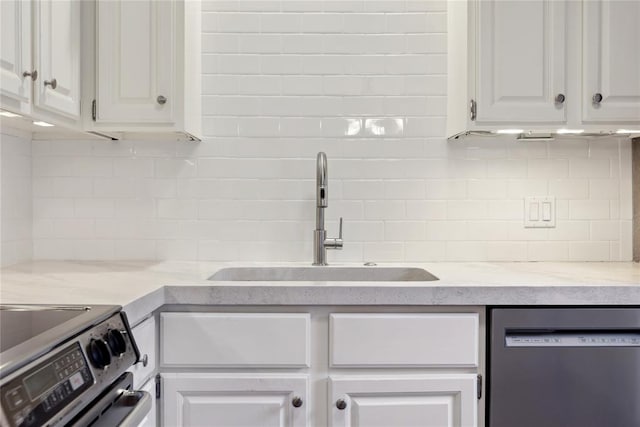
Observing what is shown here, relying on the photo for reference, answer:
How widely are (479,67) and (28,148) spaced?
1.76 m

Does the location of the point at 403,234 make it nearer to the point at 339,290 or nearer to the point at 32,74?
the point at 339,290

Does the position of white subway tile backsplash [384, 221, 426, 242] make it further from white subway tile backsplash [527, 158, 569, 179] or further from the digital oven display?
the digital oven display

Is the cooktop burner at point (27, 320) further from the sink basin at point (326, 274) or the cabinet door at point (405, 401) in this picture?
the sink basin at point (326, 274)

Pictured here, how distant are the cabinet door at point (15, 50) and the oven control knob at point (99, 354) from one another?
77cm

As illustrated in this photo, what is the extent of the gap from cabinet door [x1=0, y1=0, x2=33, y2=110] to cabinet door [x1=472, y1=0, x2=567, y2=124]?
4.65 feet

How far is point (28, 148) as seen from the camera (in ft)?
6.46

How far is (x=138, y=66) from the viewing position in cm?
173

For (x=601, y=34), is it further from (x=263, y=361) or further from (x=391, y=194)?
(x=263, y=361)

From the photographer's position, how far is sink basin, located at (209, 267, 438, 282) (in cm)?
192

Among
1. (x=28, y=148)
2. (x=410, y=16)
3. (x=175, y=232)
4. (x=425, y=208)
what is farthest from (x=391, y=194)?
(x=28, y=148)

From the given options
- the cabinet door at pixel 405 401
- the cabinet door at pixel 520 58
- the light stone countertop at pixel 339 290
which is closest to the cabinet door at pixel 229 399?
the cabinet door at pixel 405 401

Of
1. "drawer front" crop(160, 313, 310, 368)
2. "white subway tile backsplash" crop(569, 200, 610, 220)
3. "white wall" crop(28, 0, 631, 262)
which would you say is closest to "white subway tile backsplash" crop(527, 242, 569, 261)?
"white wall" crop(28, 0, 631, 262)

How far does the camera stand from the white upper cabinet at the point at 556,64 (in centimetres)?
171

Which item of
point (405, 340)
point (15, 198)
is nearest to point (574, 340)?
point (405, 340)
